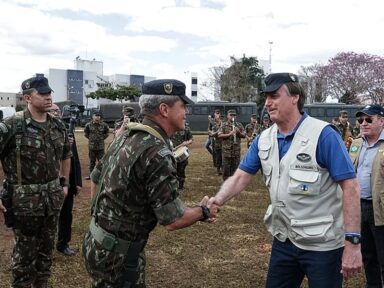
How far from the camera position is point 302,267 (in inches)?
110

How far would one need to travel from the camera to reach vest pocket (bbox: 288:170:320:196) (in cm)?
260

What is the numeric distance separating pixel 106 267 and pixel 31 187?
5.61 feet

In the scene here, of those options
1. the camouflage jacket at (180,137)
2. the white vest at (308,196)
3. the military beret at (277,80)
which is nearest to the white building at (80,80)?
the camouflage jacket at (180,137)

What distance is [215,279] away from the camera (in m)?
4.84

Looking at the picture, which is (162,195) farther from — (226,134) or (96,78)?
(96,78)

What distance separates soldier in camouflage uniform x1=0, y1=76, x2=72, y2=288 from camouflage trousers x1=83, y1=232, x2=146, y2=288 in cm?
156

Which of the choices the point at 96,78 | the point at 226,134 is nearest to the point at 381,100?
the point at 226,134

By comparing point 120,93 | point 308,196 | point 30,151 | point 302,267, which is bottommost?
point 302,267

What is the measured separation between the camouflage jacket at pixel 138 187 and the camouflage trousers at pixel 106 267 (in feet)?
0.41

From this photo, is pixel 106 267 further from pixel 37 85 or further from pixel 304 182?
pixel 37 85

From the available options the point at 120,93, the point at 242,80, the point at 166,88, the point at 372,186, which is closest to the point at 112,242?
the point at 166,88

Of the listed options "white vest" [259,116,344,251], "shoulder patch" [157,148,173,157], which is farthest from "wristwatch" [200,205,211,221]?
"white vest" [259,116,344,251]

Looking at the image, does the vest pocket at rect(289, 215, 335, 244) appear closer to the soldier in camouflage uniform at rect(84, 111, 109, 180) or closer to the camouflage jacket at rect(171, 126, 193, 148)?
the camouflage jacket at rect(171, 126, 193, 148)

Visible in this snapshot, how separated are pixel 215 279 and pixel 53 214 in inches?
78.6
